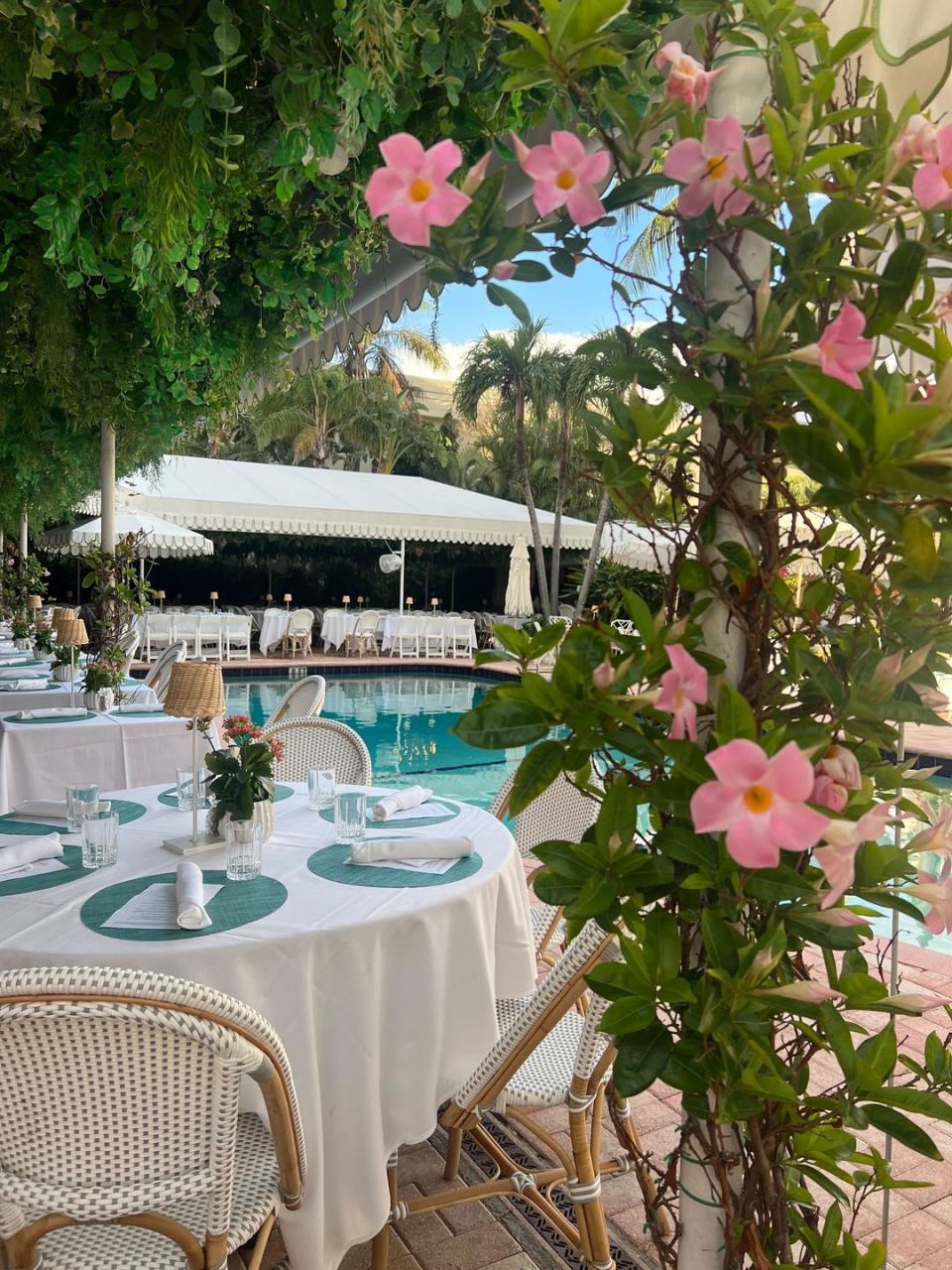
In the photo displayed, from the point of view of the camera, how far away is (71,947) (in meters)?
1.81

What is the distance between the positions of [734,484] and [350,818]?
5.93ft

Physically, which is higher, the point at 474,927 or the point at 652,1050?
the point at 652,1050

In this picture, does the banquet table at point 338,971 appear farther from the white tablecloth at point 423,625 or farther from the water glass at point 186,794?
the white tablecloth at point 423,625

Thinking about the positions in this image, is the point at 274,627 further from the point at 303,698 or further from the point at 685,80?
the point at 685,80

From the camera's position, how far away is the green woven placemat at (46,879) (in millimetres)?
2115

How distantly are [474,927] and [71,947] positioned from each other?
0.88 meters

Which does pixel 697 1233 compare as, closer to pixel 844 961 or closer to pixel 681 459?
pixel 844 961

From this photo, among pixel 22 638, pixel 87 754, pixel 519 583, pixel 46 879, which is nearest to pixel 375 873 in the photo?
pixel 46 879

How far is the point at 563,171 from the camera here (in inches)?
30.4

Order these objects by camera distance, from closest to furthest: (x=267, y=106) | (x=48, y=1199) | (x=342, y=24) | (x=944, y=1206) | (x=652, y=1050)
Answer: (x=652, y=1050), (x=342, y=24), (x=48, y=1199), (x=267, y=106), (x=944, y=1206)

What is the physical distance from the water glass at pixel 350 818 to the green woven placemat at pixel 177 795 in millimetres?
484

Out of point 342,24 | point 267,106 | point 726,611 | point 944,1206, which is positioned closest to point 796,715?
point 726,611

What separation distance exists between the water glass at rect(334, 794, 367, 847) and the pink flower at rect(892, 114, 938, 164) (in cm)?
205

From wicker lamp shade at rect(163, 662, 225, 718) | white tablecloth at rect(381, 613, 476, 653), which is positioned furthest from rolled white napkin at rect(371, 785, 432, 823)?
white tablecloth at rect(381, 613, 476, 653)
